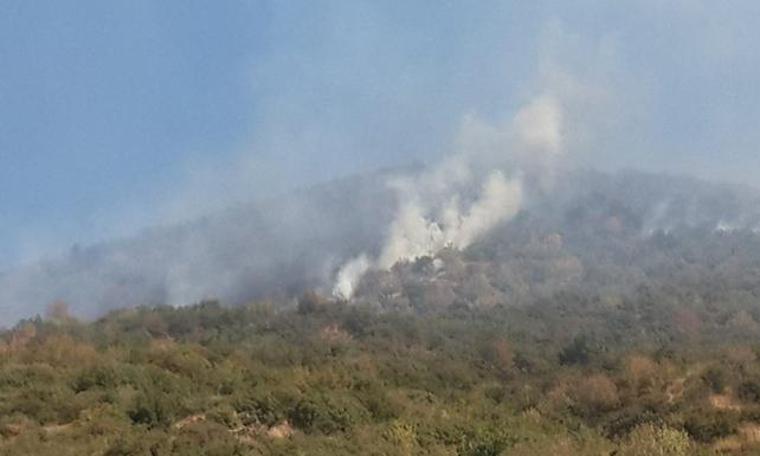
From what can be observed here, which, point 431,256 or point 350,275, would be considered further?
point 431,256

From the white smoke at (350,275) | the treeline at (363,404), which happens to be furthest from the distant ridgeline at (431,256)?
the treeline at (363,404)

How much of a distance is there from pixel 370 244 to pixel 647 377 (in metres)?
99.0

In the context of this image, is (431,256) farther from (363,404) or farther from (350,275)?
(363,404)

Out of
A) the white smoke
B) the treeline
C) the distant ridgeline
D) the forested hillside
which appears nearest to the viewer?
the treeline

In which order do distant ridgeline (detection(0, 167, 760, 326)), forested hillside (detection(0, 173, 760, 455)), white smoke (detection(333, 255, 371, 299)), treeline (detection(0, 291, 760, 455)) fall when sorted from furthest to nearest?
white smoke (detection(333, 255, 371, 299)), distant ridgeline (detection(0, 167, 760, 326)), forested hillside (detection(0, 173, 760, 455)), treeline (detection(0, 291, 760, 455))

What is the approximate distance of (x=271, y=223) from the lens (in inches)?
5974

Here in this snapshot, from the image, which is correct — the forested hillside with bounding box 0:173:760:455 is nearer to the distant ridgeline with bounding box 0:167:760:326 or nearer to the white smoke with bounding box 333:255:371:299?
the distant ridgeline with bounding box 0:167:760:326

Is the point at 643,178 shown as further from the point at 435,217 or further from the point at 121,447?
the point at 121,447

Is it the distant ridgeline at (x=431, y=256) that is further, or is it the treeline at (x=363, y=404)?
the distant ridgeline at (x=431, y=256)

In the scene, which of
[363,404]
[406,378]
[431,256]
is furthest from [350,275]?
[363,404]

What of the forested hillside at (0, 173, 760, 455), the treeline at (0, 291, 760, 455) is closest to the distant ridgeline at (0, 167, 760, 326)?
the forested hillside at (0, 173, 760, 455)

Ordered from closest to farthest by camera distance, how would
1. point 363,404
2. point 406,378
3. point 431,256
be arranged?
point 363,404
point 406,378
point 431,256

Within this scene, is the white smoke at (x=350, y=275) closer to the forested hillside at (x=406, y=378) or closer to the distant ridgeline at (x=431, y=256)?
the distant ridgeline at (x=431, y=256)

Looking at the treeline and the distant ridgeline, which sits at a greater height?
the distant ridgeline
